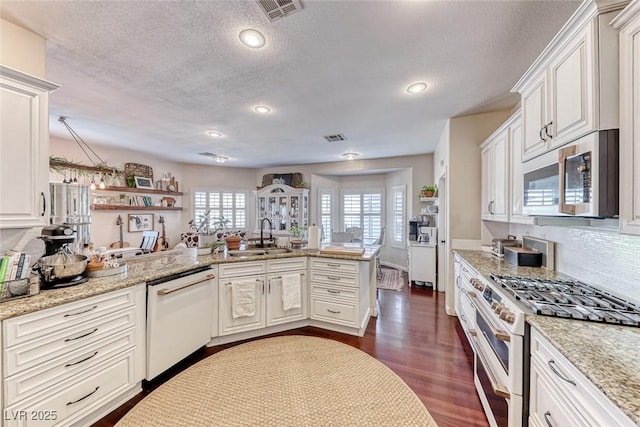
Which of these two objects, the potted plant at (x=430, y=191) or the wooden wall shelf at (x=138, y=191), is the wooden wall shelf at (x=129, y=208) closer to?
the wooden wall shelf at (x=138, y=191)

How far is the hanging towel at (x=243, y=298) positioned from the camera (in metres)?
2.60

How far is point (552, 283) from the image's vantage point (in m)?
1.72

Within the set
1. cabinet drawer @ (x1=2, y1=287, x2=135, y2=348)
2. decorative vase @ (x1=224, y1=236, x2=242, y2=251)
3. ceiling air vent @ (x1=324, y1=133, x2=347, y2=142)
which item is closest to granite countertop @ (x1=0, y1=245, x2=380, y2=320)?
cabinet drawer @ (x1=2, y1=287, x2=135, y2=348)

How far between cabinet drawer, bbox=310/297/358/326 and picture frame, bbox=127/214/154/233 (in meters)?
4.60

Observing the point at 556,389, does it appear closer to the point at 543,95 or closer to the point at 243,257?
the point at 543,95

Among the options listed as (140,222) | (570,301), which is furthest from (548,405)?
(140,222)

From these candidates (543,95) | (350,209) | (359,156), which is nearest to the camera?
(543,95)

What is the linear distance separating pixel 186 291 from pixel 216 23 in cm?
215

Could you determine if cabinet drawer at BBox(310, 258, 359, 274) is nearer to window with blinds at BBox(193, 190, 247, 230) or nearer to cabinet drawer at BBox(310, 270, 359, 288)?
cabinet drawer at BBox(310, 270, 359, 288)

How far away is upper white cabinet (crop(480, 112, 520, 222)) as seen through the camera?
2464 mm

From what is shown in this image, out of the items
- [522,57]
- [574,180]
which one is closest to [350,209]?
[522,57]

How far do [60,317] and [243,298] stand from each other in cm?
142

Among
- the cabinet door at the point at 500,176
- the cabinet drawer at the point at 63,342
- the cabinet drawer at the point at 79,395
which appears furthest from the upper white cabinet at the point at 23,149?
the cabinet door at the point at 500,176

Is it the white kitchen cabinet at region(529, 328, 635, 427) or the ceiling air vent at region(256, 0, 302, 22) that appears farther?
the ceiling air vent at region(256, 0, 302, 22)
